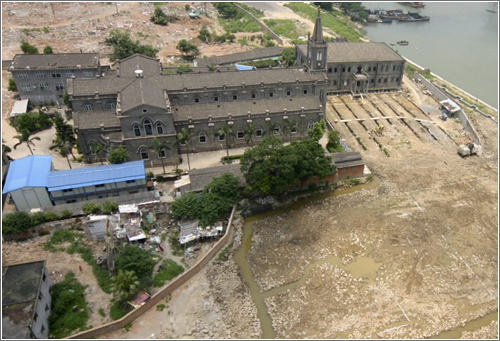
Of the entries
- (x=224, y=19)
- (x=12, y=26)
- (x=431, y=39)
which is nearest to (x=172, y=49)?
(x=224, y=19)

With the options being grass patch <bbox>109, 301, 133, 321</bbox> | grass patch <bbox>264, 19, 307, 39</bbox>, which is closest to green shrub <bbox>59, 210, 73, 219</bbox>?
grass patch <bbox>109, 301, 133, 321</bbox>

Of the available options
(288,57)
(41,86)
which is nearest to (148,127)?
(41,86)

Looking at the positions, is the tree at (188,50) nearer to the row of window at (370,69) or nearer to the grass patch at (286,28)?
the grass patch at (286,28)

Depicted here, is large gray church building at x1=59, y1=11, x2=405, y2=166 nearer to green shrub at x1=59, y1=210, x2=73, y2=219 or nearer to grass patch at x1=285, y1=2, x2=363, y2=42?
green shrub at x1=59, y1=210, x2=73, y2=219

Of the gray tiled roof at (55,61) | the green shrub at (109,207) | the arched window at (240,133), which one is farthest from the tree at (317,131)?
the gray tiled roof at (55,61)

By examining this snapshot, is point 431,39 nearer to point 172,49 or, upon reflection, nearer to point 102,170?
point 172,49
